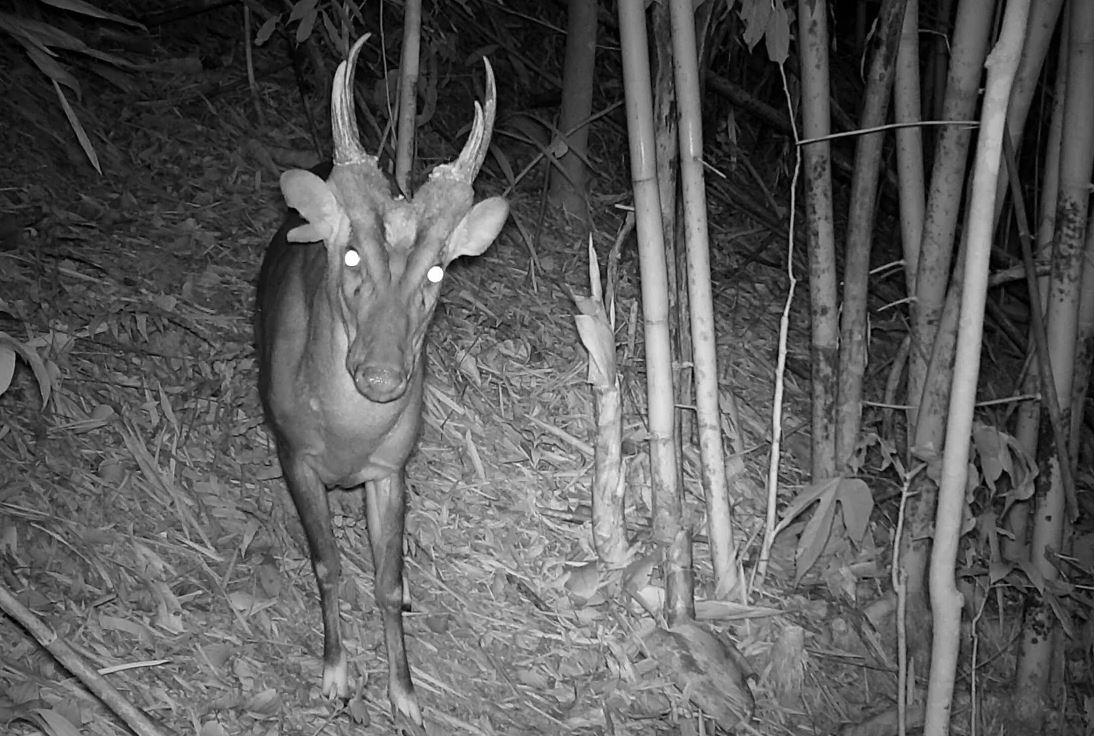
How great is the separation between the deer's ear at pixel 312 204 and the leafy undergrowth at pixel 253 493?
3.49 ft

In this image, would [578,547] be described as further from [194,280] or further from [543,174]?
[543,174]

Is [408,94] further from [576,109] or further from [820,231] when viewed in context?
[576,109]

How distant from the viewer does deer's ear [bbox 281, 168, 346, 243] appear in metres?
3.14

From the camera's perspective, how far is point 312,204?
320cm

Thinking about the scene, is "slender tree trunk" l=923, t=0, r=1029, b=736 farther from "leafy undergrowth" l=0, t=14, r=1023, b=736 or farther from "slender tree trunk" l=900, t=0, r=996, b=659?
"leafy undergrowth" l=0, t=14, r=1023, b=736

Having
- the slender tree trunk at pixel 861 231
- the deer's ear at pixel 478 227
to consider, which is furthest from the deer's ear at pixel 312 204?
the slender tree trunk at pixel 861 231

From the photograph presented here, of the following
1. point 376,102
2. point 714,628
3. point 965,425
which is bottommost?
point 714,628

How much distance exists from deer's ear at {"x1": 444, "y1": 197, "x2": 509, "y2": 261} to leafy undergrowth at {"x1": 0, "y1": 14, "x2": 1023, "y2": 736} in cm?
111

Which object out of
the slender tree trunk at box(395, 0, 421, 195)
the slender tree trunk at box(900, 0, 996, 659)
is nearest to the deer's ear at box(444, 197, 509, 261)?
the slender tree trunk at box(395, 0, 421, 195)

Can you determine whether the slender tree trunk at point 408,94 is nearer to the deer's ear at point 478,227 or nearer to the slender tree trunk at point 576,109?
the deer's ear at point 478,227

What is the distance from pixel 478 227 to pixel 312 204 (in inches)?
Answer: 19.2

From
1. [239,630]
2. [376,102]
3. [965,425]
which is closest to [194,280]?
[376,102]

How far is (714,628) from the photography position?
3768 millimetres

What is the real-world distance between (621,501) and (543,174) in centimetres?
234
